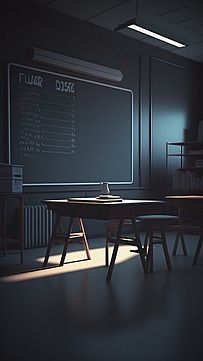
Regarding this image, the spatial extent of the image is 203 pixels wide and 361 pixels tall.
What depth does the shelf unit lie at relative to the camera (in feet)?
22.3

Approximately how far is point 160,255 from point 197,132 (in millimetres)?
3831

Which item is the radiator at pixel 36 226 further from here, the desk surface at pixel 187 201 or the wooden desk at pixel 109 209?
the desk surface at pixel 187 201

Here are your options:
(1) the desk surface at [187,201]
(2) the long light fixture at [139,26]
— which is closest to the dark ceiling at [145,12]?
(2) the long light fixture at [139,26]

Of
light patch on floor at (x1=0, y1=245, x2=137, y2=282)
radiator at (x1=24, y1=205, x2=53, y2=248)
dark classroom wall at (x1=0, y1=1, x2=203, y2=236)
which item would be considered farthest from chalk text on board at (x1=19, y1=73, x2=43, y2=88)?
light patch on floor at (x1=0, y1=245, x2=137, y2=282)

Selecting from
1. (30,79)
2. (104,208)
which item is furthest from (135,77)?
(104,208)

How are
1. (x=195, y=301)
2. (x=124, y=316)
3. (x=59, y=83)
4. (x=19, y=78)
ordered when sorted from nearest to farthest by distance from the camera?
(x=124, y=316) < (x=195, y=301) < (x=19, y=78) < (x=59, y=83)

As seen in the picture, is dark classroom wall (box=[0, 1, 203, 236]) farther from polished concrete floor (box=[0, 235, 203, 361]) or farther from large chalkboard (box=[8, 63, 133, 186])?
polished concrete floor (box=[0, 235, 203, 361])

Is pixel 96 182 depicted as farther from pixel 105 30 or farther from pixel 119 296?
pixel 119 296

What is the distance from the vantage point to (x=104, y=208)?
348 centimetres

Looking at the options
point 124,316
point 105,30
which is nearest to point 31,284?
point 124,316

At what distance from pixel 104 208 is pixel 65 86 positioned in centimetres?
269

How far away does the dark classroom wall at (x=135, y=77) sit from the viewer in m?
5.10

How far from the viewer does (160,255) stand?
15.4 feet

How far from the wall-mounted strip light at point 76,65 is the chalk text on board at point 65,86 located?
188 mm
